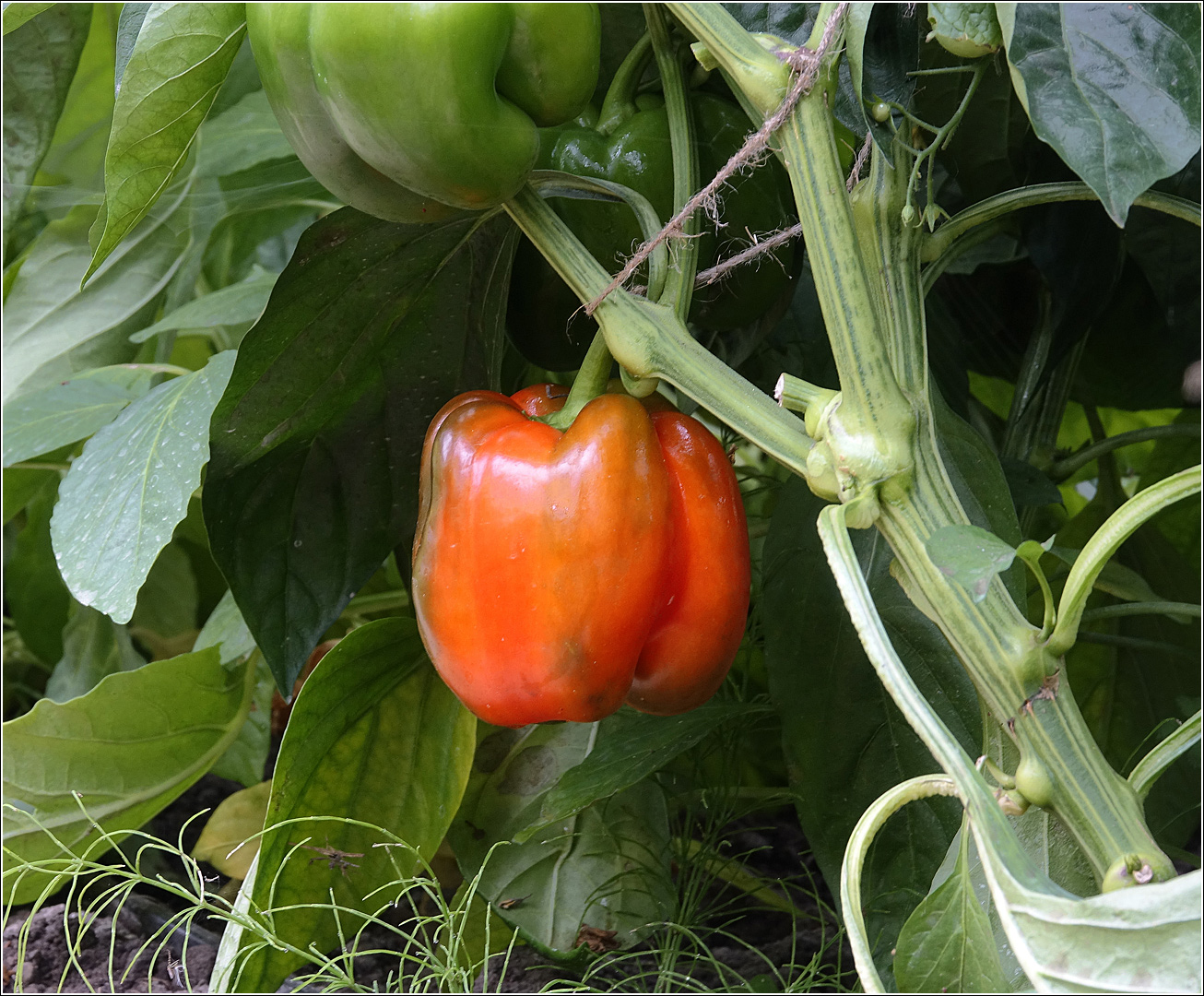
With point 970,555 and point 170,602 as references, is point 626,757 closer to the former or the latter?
point 970,555

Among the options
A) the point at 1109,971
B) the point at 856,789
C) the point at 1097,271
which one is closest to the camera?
the point at 1109,971

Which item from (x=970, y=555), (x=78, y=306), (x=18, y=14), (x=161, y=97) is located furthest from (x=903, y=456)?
(x=78, y=306)

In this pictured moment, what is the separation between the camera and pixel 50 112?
0.54 metres

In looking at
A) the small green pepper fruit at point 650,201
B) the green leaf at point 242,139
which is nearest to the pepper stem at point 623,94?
the small green pepper fruit at point 650,201

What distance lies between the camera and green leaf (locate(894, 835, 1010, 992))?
32 cm

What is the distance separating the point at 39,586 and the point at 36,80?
43 centimetres

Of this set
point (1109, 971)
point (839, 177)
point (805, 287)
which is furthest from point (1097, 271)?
point (1109, 971)

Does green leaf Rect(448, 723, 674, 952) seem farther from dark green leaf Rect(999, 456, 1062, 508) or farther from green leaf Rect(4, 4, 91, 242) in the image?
green leaf Rect(4, 4, 91, 242)

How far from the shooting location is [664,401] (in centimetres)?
43

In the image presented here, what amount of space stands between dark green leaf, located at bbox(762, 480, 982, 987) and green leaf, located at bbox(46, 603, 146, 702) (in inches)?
20.1

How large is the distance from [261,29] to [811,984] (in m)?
0.43

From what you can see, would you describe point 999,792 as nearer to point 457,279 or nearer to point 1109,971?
point 1109,971

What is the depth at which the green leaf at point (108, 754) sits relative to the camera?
0.54m

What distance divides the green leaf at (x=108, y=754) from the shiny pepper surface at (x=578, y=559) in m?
0.23
